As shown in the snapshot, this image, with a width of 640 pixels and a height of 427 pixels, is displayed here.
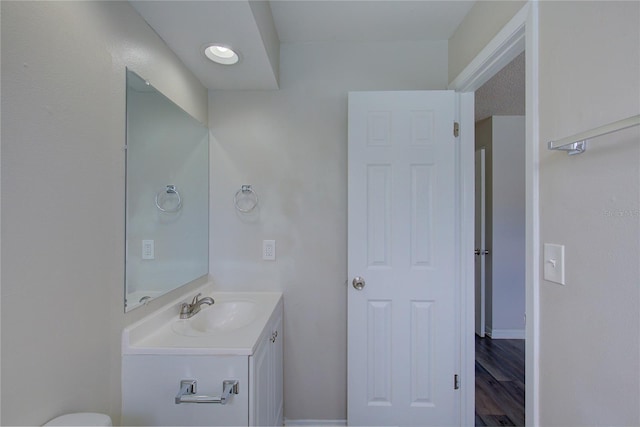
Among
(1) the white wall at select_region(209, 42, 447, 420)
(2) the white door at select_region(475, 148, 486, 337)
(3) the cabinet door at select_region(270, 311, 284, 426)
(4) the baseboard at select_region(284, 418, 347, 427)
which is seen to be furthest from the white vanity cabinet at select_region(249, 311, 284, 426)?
(2) the white door at select_region(475, 148, 486, 337)

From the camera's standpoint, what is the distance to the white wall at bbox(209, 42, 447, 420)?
6.01 ft

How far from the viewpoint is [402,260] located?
1.67 m

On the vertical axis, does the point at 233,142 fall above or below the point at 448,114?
below

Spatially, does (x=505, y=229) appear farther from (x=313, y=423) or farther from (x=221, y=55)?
(x=221, y=55)

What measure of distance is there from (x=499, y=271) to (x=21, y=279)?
3872 mm

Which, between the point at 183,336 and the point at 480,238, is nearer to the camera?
the point at 183,336

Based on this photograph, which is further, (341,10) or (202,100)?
(202,100)
